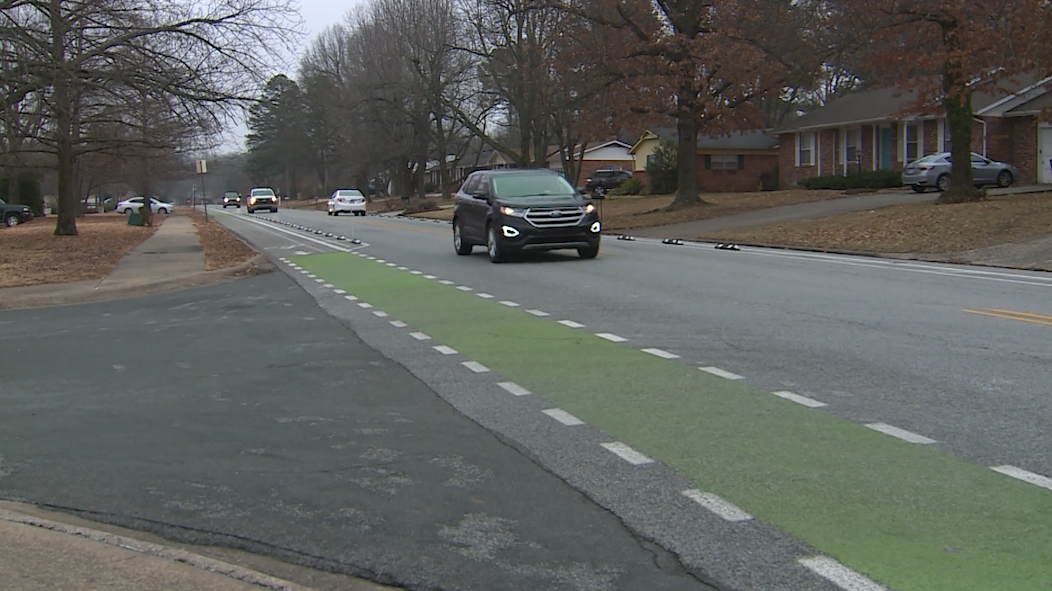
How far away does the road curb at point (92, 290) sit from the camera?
1535 centimetres

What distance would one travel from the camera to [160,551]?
4.57 meters

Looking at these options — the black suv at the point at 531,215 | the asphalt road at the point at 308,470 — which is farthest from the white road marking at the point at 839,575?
the black suv at the point at 531,215

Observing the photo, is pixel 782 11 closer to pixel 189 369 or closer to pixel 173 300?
pixel 173 300

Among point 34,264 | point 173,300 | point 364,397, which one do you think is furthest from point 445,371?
point 34,264

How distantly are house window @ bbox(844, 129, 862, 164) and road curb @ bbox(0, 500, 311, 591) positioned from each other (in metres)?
43.3

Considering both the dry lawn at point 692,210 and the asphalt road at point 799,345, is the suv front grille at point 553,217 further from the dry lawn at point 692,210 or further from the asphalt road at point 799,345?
the dry lawn at point 692,210

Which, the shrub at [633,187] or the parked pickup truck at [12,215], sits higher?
the shrub at [633,187]

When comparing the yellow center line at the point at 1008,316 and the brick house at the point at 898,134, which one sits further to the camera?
the brick house at the point at 898,134

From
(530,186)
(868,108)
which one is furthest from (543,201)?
(868,108)

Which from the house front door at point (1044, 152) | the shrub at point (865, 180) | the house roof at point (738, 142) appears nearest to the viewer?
the house front door at point (1044, 152)

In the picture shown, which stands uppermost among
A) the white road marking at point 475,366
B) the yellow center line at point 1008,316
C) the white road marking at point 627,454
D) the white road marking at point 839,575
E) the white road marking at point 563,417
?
the yellow center line at point 1008,316

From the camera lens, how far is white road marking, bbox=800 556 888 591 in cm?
399

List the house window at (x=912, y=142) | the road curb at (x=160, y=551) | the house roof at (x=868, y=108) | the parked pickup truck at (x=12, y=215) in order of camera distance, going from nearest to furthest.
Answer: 1. the road curb at (x=160, y=551)
2. the house roof at (x=868, y=108)
3. the house window at (x=912, y=142)
4. the parked pickup truck at (x=12, y=215)

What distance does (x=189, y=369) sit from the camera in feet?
30.1
